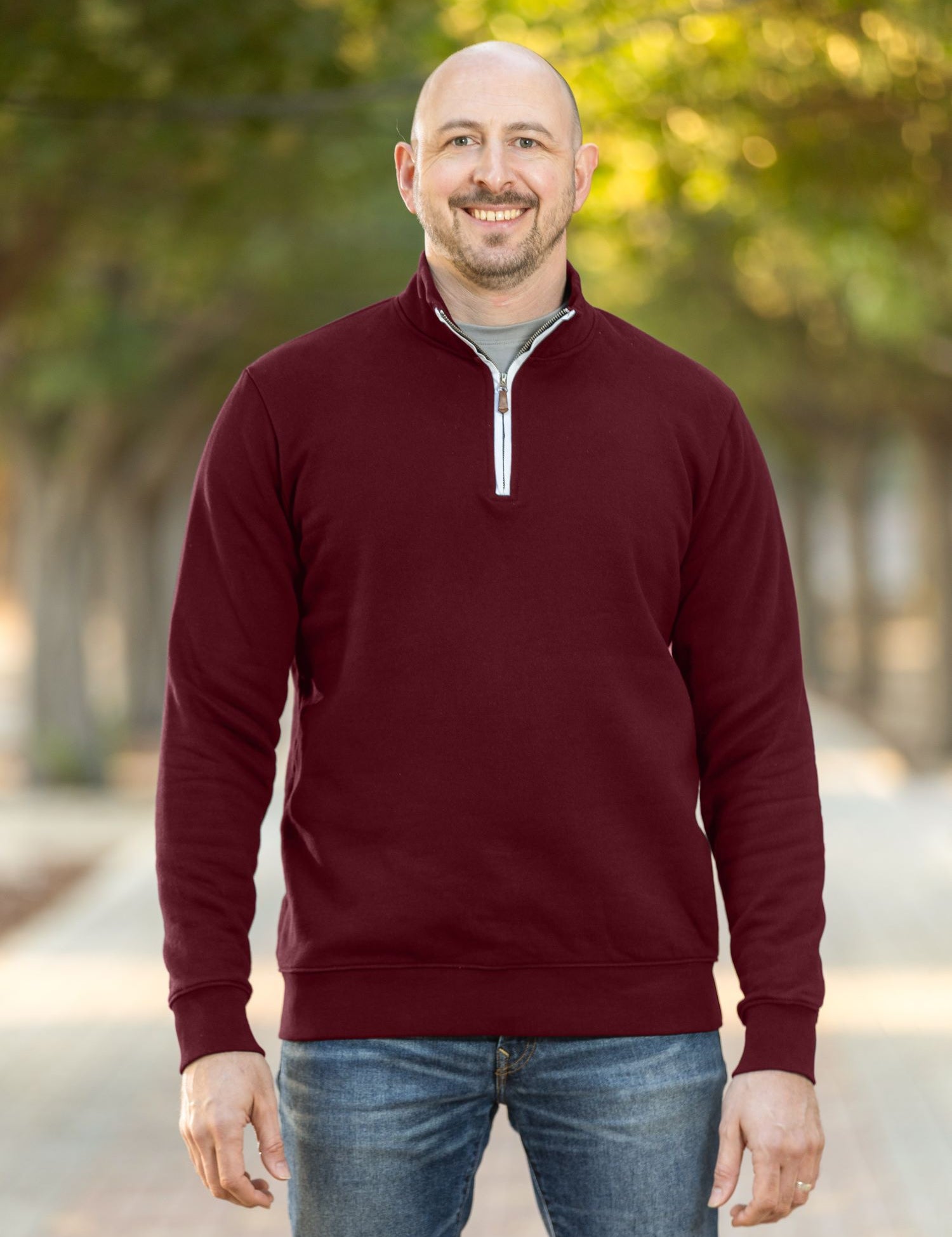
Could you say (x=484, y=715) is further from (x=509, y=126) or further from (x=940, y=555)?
(x=940, y=555)

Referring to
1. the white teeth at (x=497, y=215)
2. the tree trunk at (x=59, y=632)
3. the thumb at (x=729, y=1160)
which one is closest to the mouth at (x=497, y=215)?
the white teeth at (x=497, y=215)

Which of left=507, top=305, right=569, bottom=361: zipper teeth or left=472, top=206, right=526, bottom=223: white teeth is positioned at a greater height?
left=472, top=206, right=526, bottom=223: white teeth

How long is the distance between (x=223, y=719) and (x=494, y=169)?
793mm

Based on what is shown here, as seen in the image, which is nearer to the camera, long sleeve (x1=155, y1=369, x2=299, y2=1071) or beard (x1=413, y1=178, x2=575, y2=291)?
long sleeve (x1=155, y1=369, x2=299, y2=1071)

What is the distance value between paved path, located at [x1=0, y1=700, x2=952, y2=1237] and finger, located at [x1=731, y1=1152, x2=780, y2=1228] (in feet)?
11.2

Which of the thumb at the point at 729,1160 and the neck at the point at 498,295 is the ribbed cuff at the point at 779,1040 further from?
the neck at the point at 498,295

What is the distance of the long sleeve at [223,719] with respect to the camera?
2400 millimetres

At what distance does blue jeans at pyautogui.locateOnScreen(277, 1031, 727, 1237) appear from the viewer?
2.37m

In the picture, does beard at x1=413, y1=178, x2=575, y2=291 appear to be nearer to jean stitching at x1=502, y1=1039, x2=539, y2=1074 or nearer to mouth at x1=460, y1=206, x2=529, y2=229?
mouth at x1=460, y1=206, x2=529, y2=229

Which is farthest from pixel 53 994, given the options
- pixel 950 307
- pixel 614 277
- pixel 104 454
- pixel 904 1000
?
pixel 614 277

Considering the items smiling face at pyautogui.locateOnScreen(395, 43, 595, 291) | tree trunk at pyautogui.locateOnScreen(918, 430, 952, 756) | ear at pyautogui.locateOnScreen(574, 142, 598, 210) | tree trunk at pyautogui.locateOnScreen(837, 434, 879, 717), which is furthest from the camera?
tree trunk at pyautogui.locateOnScreen(837, 434, 879, 717)

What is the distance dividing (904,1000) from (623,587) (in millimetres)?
6893

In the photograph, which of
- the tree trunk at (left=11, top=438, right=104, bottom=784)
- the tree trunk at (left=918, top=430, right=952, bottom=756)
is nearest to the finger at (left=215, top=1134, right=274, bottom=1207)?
the tree trunk at (left=11, top=438, right=104, bottom=784)

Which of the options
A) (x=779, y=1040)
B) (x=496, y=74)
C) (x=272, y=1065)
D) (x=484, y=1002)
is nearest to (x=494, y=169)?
(x=496, y=74)
